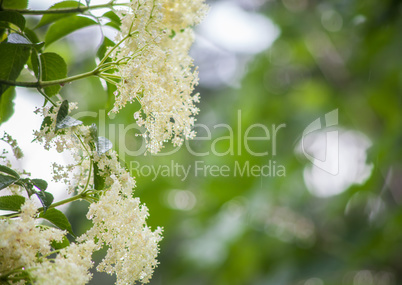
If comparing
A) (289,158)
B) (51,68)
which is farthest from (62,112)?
(289,158)

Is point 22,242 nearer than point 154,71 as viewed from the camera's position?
Yes

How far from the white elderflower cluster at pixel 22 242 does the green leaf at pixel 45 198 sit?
28 millimetres

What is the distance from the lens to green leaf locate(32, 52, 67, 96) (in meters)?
0.57

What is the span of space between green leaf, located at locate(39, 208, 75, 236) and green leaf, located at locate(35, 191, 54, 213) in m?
0.02

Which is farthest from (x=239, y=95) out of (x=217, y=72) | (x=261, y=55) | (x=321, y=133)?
(x=217, y=72)

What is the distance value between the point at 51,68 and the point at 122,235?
0.83 ft

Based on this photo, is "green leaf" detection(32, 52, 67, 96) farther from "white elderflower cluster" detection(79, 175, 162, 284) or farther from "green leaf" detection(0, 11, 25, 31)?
"white elderflower cluster" detection(79, 175, 162, 284)

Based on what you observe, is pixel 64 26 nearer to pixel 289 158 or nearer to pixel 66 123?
pixel 66 123

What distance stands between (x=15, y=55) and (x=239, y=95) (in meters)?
1.94

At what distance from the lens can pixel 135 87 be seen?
1.72 feet

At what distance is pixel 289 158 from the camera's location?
83.4 inches

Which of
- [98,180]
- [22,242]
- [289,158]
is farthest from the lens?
[289,158]

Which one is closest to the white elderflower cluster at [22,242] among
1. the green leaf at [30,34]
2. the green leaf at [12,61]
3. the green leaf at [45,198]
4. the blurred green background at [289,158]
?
the green leaf at [45,198]

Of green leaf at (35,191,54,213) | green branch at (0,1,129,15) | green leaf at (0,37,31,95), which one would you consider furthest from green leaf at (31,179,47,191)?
green branch at (0,1,129,15)
